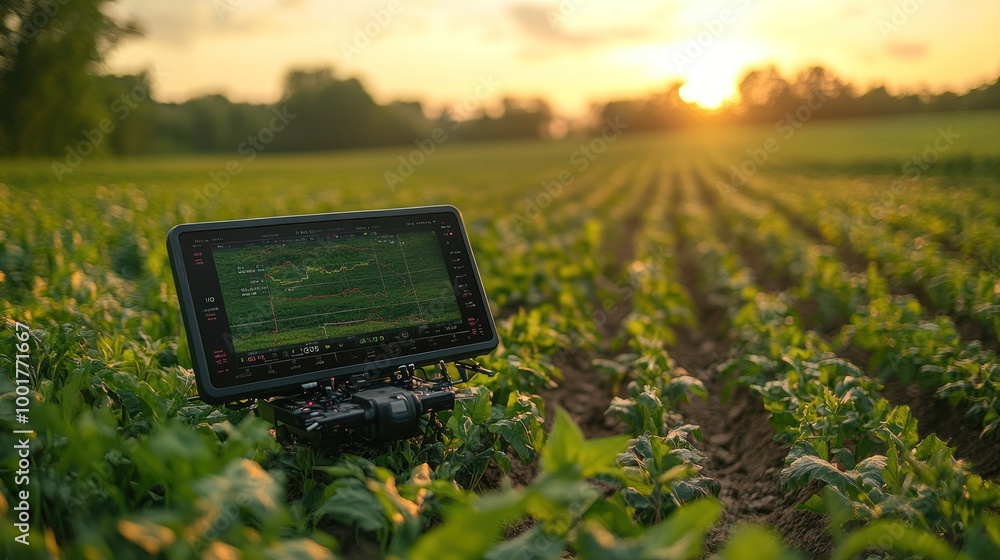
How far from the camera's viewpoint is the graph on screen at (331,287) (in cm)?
267

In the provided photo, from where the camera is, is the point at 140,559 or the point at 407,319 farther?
the point at 407,319

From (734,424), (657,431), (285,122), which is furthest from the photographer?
(285,122)

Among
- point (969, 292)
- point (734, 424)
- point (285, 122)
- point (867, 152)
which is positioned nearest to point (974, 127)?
point (867, 152)

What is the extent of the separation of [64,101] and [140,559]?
578 inches

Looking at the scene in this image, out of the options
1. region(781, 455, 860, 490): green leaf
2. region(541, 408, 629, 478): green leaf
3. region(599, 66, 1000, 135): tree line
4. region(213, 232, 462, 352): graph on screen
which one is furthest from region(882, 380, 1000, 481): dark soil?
region(599, 66, 1000, 135): tree line

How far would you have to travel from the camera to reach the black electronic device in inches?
101

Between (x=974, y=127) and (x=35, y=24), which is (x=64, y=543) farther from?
(x=974, y=127)

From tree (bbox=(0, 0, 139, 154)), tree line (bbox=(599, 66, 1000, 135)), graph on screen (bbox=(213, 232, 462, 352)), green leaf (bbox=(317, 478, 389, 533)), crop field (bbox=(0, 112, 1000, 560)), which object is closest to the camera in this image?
crop field (bbox=(0, 112, 1000, 560))

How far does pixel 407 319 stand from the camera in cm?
299

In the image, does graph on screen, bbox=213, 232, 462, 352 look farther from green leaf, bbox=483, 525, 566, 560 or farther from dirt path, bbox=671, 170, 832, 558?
dirt path, bbox=671, 170, 832, 558

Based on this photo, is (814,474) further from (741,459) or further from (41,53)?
(41,53)

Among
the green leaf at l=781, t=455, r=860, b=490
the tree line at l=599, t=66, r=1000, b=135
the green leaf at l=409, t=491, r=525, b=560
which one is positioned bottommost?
the green leaf at l=781, t=455, r=860, b=490

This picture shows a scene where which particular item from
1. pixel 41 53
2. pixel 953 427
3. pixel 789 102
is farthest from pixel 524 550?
pixel 789 102

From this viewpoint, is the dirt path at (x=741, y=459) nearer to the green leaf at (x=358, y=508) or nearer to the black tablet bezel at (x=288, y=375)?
the black tablet bezel at (x=288, y=375)
